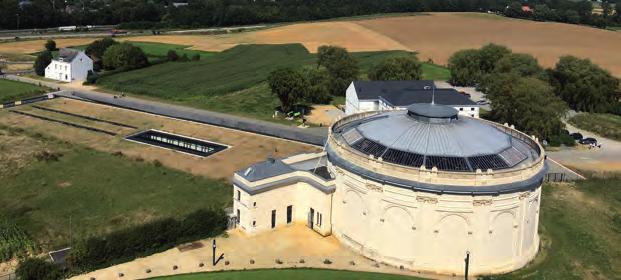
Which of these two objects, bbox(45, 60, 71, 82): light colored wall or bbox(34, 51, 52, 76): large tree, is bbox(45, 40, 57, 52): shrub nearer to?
bbox(34, 51, 52, 76): large tree

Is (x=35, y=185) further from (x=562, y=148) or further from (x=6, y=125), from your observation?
(x=562, y=148)

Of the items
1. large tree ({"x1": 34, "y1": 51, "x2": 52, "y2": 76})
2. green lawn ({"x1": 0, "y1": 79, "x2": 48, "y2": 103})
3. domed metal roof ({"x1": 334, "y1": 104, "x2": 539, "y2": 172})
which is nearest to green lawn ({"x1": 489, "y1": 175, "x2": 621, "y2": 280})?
domed metal roof ({"x1": 334, "y1": 104, "x2": 539, "y2": 172})

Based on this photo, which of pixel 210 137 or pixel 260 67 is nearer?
pixel 210 137

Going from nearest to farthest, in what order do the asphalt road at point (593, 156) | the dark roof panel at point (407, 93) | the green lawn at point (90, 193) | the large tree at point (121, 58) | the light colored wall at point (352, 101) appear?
the green lawn at point (90, 193)
the asphalt road at point (593, 156)
the dark roof panel at point (407, 93)
the light colored wall at point (352, 101)
the large tree at point (121, 58)

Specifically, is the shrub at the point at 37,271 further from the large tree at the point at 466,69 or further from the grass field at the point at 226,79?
the large tree at the point at 466,69

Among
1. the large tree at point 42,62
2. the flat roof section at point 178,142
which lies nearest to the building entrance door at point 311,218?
the flat roof section at point 178,142

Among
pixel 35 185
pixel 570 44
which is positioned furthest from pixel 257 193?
pixel 570 44

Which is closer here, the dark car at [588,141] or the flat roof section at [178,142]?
the flat roof section at [178,142]
